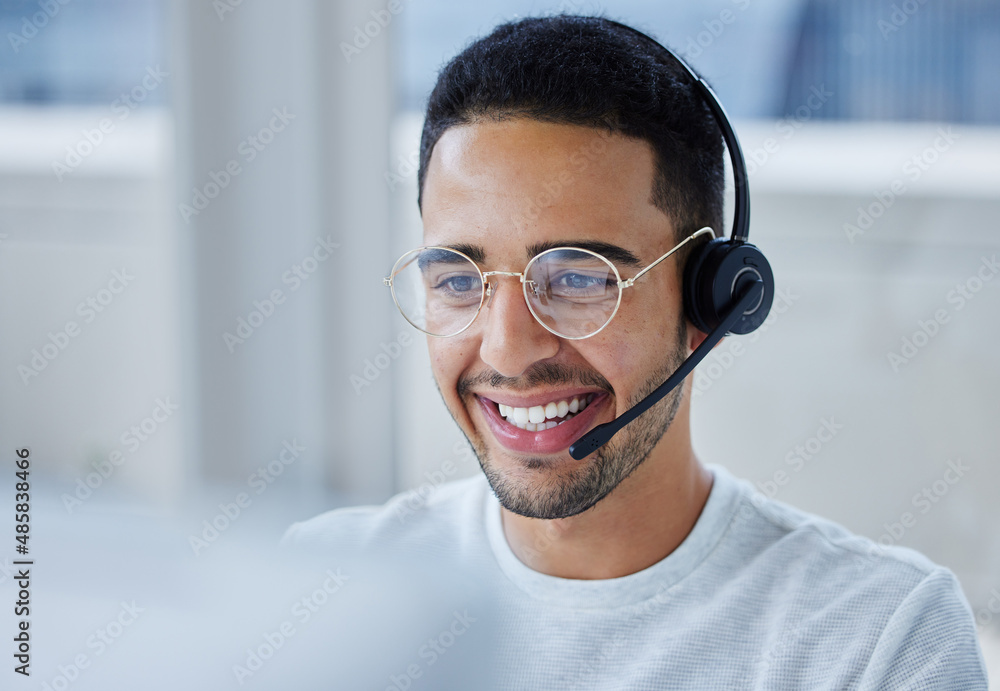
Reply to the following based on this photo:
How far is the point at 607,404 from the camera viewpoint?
1172mm

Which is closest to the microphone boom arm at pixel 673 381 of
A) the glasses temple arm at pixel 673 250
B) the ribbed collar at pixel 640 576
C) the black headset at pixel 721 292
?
the black headset at pixel 721 292

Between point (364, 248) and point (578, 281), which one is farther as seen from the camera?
point (364, 248)

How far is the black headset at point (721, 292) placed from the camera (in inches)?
44.4

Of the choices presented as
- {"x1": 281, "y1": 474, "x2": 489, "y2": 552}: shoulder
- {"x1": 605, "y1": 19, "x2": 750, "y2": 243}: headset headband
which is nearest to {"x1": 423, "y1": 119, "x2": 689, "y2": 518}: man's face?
{"x1": 605, "y1": 19, "x2": 750, "y2": 243}: headset headband

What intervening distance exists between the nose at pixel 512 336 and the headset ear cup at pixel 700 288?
0.69 ft

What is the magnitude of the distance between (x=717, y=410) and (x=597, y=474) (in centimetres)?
119

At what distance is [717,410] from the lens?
7.47 feet

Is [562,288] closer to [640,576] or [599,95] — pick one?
[599,95]

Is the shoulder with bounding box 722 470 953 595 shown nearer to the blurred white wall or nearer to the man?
the man

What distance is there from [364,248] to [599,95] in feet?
5.02

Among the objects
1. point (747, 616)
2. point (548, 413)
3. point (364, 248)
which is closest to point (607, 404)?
point (548, 413)

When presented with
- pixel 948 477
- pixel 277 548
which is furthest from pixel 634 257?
pixel 948 477

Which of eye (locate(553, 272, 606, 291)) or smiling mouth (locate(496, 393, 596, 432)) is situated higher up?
eye (locate(553, 272, 606, 291))

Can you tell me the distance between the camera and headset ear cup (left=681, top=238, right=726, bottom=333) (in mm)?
1156
